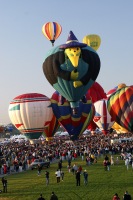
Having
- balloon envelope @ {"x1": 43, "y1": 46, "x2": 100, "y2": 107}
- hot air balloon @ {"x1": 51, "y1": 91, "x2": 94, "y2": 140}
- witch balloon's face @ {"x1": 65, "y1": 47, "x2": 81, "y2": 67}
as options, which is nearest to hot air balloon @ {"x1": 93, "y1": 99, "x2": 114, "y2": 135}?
hot air balloon @ {"x1": 51, "y1": 91, "x2": 94, "y2": 140}

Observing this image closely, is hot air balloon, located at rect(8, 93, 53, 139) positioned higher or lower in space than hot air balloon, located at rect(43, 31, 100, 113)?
lower

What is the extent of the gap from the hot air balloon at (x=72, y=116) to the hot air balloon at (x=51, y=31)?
781 centimetres

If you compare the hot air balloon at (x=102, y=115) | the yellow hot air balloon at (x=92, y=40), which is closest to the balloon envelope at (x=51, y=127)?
the hot air balloon at (x=102, y=115)

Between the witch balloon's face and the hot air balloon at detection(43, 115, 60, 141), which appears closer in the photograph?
the witch balloon's face

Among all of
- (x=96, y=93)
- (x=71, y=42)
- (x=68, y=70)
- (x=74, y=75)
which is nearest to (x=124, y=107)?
(x=74, y=75)

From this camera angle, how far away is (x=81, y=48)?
32750 mm

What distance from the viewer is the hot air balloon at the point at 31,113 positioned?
38.7 meters

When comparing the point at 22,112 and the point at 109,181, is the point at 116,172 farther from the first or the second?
the point at 22,112

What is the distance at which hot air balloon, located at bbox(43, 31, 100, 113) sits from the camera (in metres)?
32.6

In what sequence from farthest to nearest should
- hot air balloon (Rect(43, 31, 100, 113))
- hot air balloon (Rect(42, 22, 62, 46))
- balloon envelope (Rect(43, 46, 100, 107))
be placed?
hot air balloon (Rect(42, 22, 62, 46)) → balloon envelope (Rect(43, 46, 100, 107)) → hot air balloon (Rect(43, 31, 100, 113))

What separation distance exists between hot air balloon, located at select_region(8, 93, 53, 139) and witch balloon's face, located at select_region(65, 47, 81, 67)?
8448 millimetres

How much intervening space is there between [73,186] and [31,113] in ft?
70.3

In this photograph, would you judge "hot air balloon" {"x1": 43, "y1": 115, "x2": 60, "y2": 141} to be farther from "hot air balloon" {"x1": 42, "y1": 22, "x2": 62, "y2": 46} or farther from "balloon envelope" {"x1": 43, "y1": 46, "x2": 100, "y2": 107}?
"hot air balloon" {"x1": 42, "y1": 22, "x2": 62, "y2": 46}

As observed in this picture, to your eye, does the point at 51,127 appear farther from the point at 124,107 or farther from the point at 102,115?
the point at 124,107
